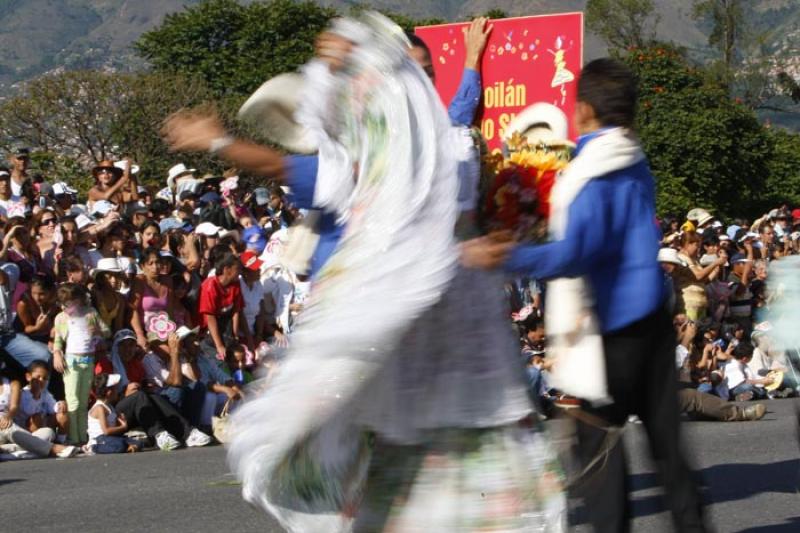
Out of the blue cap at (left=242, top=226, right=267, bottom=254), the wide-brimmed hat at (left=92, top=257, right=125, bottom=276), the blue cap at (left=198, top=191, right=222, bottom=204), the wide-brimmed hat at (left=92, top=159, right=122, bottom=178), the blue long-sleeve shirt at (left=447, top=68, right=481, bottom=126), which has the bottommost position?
the blue cap at (left=242, top=226, right=267, bottom=254)

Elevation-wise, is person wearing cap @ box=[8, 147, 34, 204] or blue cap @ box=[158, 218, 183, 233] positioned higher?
→ person wearing cap @ box=[8, 147, 34, 204]

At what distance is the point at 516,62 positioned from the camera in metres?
8.12

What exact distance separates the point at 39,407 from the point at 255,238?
4081mm

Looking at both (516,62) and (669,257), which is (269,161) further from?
(669,257)

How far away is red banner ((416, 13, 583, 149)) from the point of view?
711 cm

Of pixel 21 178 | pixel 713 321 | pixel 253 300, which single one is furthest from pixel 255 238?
pixel 713 321

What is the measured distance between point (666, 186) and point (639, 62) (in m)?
7.20

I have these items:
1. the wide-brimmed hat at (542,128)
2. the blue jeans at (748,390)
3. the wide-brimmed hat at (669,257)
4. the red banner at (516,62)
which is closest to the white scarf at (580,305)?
the wide-brimmed hat at (542,128)

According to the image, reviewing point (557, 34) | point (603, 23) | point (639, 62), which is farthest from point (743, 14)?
point (557, 34)

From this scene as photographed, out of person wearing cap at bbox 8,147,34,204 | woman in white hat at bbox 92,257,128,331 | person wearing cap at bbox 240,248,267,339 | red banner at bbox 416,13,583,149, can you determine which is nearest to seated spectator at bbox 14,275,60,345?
woman in white hat at bbox 92,257,128,331

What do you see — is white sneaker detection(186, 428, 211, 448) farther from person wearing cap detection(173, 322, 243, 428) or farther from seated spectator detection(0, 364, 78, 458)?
seated spectator detection(0, 364, 78, 458)

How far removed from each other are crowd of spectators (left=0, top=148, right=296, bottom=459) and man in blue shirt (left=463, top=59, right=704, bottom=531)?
5.47m

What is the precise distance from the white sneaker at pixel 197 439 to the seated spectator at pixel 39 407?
0.88 metres

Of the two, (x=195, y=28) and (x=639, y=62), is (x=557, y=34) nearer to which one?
(x=639, y=62)
